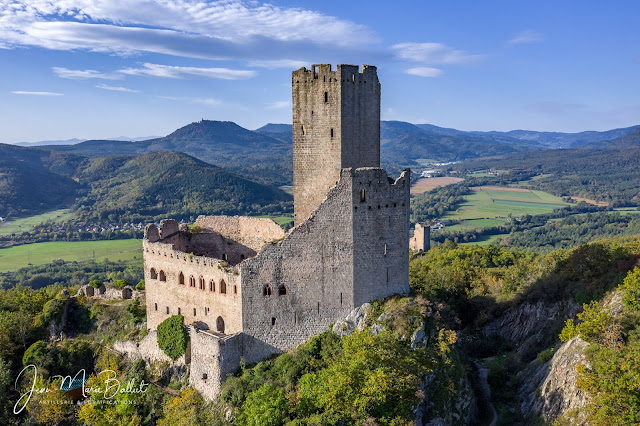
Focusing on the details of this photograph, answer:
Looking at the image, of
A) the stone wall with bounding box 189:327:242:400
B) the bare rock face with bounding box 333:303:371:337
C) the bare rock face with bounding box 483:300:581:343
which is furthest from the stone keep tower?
the bare rock face with bounding box 483:300:581:343

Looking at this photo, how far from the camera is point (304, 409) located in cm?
2825

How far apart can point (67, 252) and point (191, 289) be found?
326 ft

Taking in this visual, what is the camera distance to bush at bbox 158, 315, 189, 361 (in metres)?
35.4

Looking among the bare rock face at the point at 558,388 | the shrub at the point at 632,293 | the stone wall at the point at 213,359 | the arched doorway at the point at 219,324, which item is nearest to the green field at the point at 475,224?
the shrub at the point at 632,293

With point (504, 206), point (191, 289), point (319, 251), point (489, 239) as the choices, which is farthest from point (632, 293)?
point (504, 206)

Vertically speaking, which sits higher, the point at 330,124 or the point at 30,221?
the point at 330,124

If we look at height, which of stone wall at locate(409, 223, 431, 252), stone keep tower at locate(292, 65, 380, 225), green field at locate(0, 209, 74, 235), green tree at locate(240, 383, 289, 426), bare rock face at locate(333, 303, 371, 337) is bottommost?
green field at locate(0, 209, 74, 235)

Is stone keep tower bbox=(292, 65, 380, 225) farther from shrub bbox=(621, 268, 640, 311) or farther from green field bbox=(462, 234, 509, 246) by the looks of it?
green field bbox=(462, 234, 509, 246)

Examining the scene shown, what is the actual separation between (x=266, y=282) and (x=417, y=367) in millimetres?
10188

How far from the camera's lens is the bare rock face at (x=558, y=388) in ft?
98.1

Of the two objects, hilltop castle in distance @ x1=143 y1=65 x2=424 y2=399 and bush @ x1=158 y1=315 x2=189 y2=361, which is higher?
hilltop castle in distance @ x1=143 y1=65 x2=424 y2=399

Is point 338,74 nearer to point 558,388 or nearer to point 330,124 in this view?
point 330,124

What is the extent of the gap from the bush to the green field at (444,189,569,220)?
133 metres

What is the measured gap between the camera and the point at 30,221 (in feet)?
487
